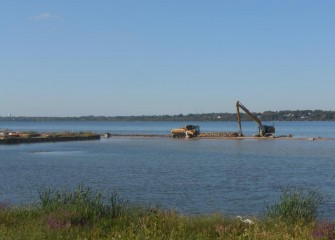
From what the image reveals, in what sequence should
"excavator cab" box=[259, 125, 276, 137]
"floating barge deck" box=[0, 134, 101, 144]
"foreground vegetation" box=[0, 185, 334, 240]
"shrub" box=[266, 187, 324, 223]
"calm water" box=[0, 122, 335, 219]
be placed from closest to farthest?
"foreground vegetation" box=[0, 185, 334, 240] < "shrub" box=[266, 187, 324, 223] < "calm water" box=[0, 122, 335, 219] < "floating barge deck" box=[0, 134, 101, 144] < "excavator cab" box=[259, 125, 276, 137]

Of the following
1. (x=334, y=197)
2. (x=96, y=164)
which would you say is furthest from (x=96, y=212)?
(x=96, y=164)

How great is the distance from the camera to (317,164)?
52969mm

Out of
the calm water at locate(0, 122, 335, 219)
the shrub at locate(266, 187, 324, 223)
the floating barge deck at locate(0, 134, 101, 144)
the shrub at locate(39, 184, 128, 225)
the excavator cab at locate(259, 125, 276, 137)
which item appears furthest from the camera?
the excavator cab at locate(259, 125, 276, 137)

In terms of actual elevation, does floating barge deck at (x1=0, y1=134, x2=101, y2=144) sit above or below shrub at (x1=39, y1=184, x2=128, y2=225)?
below

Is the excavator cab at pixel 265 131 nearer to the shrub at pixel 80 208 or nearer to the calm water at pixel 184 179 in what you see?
the calm water at pixel 184 179

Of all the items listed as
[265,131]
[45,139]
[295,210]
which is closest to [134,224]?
[295,210]

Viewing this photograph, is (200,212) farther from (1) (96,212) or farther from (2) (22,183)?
(2) (22,183)

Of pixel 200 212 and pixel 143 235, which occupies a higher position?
pixel 143 235

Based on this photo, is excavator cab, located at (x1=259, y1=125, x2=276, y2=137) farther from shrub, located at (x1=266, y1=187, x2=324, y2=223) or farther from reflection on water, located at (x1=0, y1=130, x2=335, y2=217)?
shrub, located at (x1=266, y1=187, x2=324, y2=223)

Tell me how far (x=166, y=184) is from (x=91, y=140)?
3053 inches

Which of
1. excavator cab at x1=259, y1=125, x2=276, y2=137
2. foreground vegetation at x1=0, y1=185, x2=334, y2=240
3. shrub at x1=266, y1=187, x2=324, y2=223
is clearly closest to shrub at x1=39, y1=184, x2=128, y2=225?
foreground vegetation at x1=0, y1=185, x2=334, y2=240

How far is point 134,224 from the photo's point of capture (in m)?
13.4

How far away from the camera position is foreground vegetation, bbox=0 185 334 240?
38.4 feet

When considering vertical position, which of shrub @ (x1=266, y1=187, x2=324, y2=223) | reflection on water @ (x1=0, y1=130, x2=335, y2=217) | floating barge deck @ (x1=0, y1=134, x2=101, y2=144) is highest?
shrub @ (x1=266, y1=187, x2=324, y2=223)
